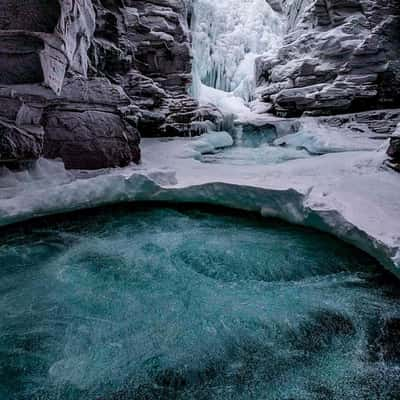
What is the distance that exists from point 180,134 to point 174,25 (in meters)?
4.90

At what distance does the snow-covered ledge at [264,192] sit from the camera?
3.10 meters

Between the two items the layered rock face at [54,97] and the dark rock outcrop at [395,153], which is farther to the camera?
the dark rock outcrop at [395,153]

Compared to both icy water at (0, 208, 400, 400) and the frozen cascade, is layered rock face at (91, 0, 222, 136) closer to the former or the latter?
the frozen cascade

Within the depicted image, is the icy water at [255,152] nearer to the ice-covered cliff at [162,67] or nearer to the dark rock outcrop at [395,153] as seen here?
the ice-covered cliff at [162,67]

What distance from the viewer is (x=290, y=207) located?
3816 millimetres

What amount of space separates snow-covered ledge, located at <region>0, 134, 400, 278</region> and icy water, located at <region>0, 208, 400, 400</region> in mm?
285

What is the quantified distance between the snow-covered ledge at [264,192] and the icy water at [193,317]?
11.2 inches

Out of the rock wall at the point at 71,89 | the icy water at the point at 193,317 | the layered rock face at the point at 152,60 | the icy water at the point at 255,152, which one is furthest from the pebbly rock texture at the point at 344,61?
the icy water at the point at 193,317

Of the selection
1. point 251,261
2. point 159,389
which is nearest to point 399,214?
point 251,261

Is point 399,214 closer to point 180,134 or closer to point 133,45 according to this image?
point 180,134

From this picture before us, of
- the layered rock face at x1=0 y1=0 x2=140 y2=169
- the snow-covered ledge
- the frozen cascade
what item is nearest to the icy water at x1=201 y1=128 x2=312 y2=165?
the snow-covered ledge

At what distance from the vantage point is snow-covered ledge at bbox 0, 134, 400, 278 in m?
3.10

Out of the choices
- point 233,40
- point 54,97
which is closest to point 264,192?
point 54,97

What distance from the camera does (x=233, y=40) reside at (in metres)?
20.8
